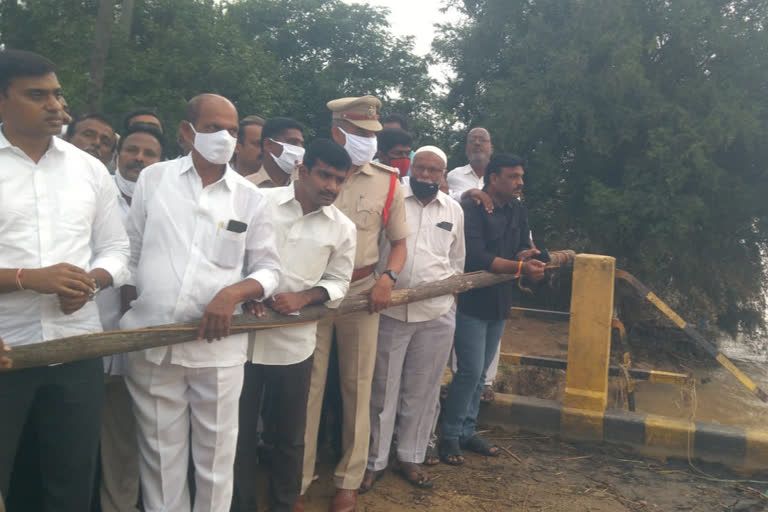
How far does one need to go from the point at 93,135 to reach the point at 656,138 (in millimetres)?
9110

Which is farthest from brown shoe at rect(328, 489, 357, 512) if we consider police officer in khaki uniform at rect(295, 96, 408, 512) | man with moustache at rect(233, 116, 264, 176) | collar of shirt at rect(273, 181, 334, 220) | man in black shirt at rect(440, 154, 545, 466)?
man with moustache at rect(233, 116, 264, 176)

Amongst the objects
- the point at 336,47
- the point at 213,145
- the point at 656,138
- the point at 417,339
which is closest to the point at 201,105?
the point at 213,145

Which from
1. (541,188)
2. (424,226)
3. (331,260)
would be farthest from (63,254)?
(541,188)

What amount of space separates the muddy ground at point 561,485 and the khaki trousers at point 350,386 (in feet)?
0.83

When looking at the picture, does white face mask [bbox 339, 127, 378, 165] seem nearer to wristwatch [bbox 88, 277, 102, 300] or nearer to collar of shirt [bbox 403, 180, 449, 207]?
collar of shirt [bbox 403, 180, 449, 207]

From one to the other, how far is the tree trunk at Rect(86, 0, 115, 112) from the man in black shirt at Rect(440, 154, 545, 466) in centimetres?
792

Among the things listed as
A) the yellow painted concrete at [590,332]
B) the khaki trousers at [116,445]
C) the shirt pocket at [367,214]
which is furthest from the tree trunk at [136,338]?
the yellow painted concrete at [590,332]

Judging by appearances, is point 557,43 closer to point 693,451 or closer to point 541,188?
point 541,188

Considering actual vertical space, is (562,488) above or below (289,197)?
below

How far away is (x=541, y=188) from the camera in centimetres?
1178

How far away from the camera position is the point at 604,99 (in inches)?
428

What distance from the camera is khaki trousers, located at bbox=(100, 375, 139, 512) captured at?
9.35 ft

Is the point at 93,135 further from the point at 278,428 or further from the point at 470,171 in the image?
the point at 470,171

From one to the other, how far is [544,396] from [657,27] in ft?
23.1
